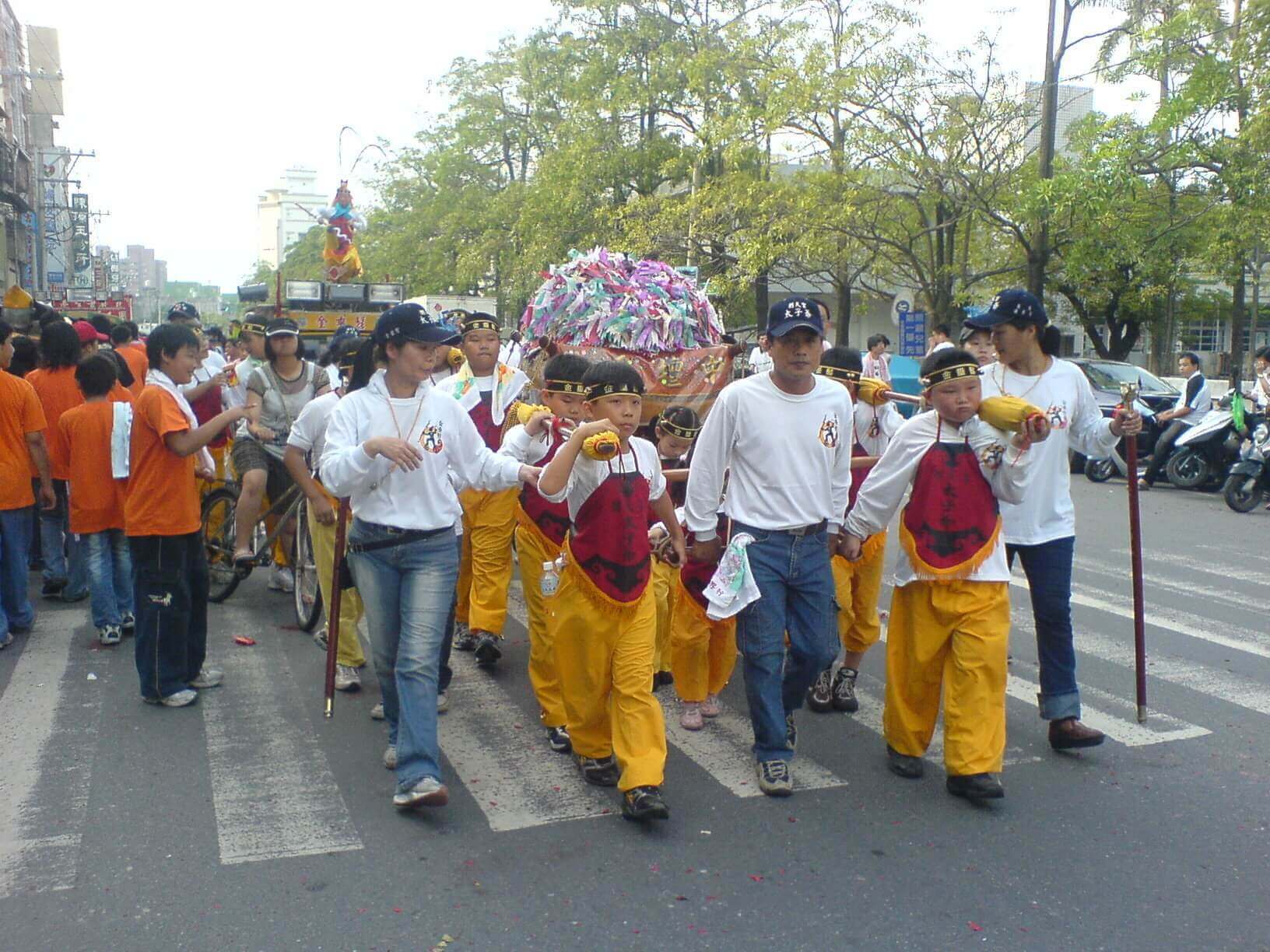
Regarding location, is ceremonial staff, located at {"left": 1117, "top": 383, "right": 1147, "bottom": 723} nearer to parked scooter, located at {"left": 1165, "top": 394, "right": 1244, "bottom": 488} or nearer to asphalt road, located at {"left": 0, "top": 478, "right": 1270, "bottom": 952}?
asphalt road, located at {"left": 0, "top": 478, "right": 1270, "bottom": 952}

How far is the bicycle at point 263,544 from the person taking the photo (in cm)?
737

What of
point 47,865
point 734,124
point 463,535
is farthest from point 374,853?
point 734,124

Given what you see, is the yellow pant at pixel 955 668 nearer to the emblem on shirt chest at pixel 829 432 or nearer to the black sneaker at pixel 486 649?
the emblem on shirt chest at pixel 829 432

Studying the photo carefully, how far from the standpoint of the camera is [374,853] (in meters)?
4.18

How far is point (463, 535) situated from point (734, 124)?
59.3 feet

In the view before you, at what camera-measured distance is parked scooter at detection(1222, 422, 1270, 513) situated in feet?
42.3

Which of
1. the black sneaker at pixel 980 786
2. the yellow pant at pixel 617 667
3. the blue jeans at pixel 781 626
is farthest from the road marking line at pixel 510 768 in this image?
the black sneaker at pixel 980 786

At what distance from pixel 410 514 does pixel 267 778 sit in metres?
1.33

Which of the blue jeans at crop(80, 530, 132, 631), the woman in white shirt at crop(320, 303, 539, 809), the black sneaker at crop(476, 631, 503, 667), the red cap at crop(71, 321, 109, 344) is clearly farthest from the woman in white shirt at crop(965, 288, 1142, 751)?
the red cap at crop(71, 321, 109, 344)

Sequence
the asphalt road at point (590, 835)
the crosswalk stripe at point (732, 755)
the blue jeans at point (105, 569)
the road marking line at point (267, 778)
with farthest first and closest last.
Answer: the blue jeans at point (105, 569) < the crosswalk stripe at point (732, 755) < the road marking line at point (267, 778) < the asphalt road at point (590, 835)

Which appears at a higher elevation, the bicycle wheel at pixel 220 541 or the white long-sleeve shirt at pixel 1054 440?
the white long-sleeve shirt at pixel 1054 440

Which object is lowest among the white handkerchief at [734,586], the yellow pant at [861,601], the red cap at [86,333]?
the yellow pant at [861,601]

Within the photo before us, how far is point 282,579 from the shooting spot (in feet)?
28.6

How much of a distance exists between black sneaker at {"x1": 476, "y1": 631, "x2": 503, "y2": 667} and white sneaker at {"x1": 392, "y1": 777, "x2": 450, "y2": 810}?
2.16 metres
